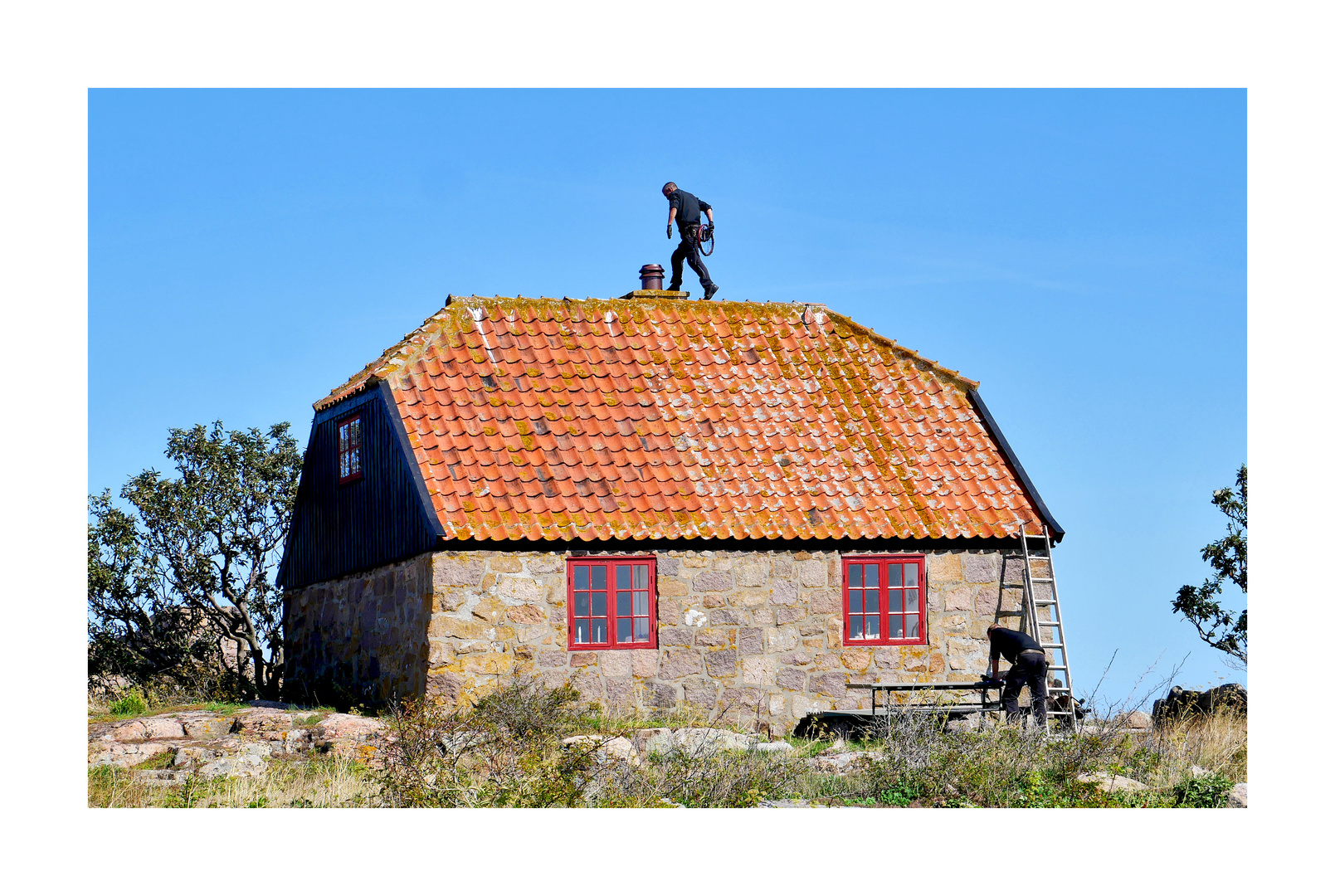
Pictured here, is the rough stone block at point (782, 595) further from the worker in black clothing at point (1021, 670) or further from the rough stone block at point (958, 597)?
the worker in black clothing at point (1021, 670)

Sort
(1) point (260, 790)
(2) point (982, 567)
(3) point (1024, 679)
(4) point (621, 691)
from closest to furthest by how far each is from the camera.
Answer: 1. (1) point (260, 790)
2. (3) point (1024, 679)
3. (4) point (621, 691)
4. (2) point (982, 567)

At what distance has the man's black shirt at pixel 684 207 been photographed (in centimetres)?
2298

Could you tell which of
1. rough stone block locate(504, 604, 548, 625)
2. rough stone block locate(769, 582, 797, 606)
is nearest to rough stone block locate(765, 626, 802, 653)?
rough stone block locate(769, 582, 797, 606)

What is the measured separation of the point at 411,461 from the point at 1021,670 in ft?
26.0

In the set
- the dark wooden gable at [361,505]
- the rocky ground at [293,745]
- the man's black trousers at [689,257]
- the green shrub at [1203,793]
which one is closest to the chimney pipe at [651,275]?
the man's black trousers at [689,257]

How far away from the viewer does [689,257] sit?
76.7ft

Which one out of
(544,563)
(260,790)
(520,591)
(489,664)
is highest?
(544,563)

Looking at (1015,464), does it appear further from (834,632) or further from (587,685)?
(587,685)

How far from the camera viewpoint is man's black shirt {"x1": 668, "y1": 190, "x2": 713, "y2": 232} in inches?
905

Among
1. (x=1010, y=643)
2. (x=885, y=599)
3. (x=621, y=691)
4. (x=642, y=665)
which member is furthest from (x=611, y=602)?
(x=1010, y=643)

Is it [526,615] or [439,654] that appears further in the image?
[526,615]

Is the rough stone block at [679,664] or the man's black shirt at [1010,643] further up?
the man's black shirt at [1010,643]

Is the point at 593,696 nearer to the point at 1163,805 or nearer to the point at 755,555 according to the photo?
the point at 755,555

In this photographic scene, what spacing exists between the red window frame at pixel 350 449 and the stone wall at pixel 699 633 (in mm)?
1778
